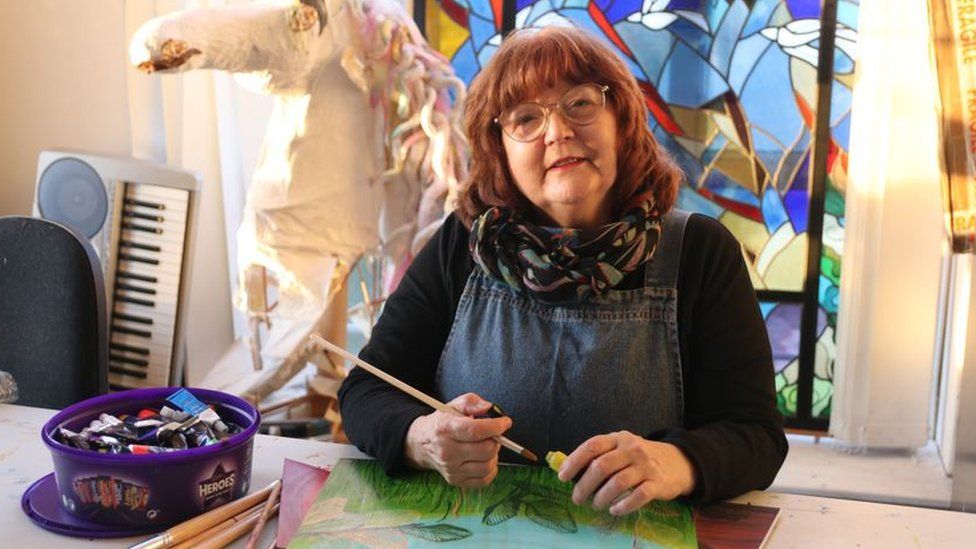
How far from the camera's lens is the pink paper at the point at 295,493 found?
3.18 ft

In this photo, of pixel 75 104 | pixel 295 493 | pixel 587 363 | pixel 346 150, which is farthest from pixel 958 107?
pixel 75 104

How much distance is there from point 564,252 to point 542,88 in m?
0.23

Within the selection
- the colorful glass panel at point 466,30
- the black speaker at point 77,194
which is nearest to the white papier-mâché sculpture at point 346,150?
the black speaker at point 77,194

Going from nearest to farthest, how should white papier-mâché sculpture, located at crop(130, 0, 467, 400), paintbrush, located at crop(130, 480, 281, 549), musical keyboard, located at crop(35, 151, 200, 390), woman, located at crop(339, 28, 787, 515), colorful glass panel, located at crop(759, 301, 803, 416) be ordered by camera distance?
paintbrush, located at crop(130, 480, 281, 549) < woman, located at crop(339, 28, 787, 515) < white papier-mâché sculpture, located at crop(130, 0, 467, 400) < musical keyboard, located at crop(35, 151, 200, 390) < colorful glass panel, located at crop(759, 301, 803, 416)

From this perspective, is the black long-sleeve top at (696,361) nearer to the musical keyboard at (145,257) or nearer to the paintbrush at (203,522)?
the paintbrush at (203,522)

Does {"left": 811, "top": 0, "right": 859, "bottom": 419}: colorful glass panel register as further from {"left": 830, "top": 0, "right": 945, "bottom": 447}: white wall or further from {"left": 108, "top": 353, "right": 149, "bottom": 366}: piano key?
{"left": 108, "top": 353, "right": 149, "bottom": 366}: piano key

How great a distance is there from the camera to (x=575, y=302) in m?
1.26

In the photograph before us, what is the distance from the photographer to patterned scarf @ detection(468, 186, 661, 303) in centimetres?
123

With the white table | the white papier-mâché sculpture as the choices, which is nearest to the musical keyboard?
the white papier-mâché sculpture

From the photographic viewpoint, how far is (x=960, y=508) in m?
2.10

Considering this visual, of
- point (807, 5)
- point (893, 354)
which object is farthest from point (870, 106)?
point (893, 354)

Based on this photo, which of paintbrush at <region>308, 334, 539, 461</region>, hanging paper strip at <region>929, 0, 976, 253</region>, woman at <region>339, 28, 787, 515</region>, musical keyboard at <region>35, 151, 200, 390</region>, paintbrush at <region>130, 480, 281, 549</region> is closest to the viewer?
paintbrush at <region>130, 480, 281, 549</region>

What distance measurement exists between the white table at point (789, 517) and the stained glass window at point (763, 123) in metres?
1.40

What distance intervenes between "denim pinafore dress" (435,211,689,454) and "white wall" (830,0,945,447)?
1.08m
